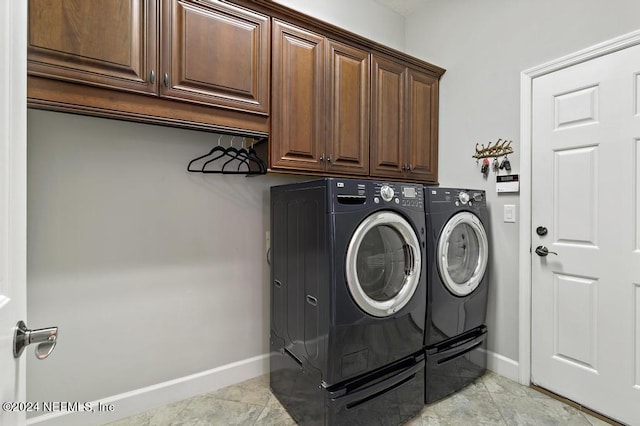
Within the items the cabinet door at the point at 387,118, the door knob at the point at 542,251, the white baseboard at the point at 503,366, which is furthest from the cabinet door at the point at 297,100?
the white baseboard at the point at 503,366

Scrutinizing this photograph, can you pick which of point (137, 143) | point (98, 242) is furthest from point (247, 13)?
point (98, 242)

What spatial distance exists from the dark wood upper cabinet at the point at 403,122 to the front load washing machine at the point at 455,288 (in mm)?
465

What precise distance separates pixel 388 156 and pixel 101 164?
1.79m

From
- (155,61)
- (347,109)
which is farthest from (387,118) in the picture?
(155,61)

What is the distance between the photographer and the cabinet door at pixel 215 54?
1469 mm

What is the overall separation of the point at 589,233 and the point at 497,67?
4.29 ft

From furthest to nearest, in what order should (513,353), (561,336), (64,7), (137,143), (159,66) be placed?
1. (513,353)
2. (561,336)
3. (137,143)
4. (159,66)
5. (64,7)

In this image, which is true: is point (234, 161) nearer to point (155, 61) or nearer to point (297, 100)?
point (297, 100)

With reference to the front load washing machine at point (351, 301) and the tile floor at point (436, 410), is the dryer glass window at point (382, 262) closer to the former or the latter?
the front load washing machine at point (351, 301)

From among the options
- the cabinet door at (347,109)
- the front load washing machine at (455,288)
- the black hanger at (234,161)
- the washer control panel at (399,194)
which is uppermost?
the cabinet door at (347,109)

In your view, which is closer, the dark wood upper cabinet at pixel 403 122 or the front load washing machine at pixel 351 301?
the front load washing machine at pixel 351 301

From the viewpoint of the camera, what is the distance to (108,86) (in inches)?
52.6

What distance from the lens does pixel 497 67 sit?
2273mm

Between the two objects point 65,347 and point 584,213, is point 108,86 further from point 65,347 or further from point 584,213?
point 584,213
